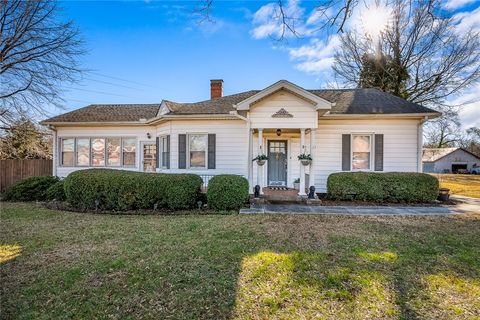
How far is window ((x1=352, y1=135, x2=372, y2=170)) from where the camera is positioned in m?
10.7

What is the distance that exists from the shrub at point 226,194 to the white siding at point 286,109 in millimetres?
2461

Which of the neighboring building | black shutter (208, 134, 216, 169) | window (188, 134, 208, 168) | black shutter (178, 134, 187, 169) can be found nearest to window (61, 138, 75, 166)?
black shutter (178, 134, 187, 169)

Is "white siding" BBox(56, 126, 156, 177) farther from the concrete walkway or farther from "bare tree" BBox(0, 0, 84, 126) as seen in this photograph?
the concrete walkway

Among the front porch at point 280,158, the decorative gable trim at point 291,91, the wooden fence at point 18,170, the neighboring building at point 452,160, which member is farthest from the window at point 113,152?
the neighboring building at point 452,160

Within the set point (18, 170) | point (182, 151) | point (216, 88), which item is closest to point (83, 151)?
point (18, 170)

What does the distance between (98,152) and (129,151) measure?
Result: 1612 mm

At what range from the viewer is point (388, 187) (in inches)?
371

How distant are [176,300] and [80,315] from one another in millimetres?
1061

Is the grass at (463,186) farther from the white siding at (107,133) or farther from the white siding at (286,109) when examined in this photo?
the white siding at (107,133)

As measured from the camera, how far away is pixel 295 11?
511 cm

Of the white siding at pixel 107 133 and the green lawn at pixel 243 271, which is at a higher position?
the white siding at pixel 107 133

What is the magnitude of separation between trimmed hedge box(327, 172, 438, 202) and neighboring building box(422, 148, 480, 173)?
5094cm

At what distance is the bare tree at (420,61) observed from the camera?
1700cm

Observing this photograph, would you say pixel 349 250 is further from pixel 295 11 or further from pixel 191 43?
pixel 191 43
